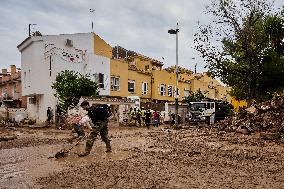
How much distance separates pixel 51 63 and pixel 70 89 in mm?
5822

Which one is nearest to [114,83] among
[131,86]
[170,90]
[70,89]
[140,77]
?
[131,86]

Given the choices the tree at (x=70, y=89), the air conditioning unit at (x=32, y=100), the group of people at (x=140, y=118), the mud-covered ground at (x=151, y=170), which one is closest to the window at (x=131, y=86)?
the group of people at (x=140, y=118)

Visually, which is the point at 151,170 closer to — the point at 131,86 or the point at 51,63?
the point at 51,63

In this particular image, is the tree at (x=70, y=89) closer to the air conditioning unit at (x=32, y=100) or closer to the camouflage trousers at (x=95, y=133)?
the air conditioning unit at (x=32, y=100)

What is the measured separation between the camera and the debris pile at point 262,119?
51.3 feet

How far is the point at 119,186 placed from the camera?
6613 mm

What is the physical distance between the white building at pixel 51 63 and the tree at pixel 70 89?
11.1 feet

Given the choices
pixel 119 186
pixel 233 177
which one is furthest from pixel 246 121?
pixel 119 186

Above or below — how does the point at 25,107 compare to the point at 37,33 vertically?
below

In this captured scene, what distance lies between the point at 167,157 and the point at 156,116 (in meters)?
24.4

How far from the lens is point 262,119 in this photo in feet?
55.2

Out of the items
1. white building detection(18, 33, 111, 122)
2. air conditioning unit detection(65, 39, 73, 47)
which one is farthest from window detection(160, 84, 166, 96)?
air conditioning unit detection(65, 39, 73, 47)

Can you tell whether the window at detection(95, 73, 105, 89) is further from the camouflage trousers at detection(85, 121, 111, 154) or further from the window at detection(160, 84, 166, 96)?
the camouflage trousers at detection(85, 121, 111, 154)

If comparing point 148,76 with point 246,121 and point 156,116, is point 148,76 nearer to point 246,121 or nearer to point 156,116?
point 156,116
